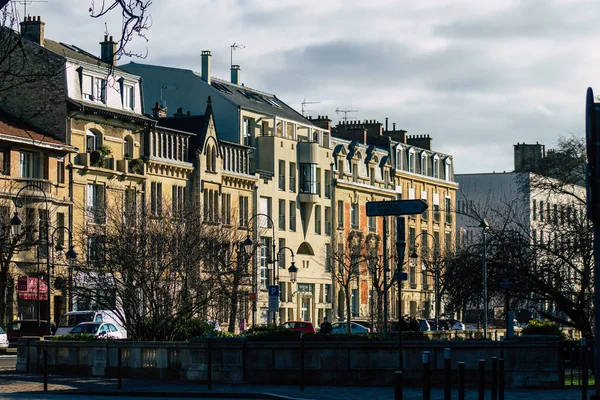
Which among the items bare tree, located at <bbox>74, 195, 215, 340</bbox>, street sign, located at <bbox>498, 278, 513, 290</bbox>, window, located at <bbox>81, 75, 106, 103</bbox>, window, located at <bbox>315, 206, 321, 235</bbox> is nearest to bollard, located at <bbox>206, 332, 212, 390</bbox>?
bare tree, located at <bbox>74, 195, 215, 340</bbox>

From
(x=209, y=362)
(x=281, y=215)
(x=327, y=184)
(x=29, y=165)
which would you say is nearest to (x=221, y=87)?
(x=281, y=215)

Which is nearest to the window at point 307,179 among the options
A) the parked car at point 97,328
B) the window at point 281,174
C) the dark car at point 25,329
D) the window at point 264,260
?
the window at point 281,174

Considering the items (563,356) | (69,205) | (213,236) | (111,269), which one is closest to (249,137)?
(69,205)

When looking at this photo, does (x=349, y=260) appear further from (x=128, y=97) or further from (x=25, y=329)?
(x=25, y=329)

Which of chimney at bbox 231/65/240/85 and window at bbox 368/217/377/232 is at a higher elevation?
chimney at bbox 231/65/240/85

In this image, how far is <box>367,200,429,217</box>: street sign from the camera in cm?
2403

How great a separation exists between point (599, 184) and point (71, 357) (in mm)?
24134

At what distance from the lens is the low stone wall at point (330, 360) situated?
28109 mm

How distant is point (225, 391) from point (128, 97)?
51656 millimetres

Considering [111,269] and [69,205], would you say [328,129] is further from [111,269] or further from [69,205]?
[111,269]

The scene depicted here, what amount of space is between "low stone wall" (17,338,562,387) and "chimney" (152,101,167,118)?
167 feet

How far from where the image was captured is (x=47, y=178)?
227ft

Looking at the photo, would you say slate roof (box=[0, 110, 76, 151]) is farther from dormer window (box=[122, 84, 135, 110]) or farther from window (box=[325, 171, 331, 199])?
window (box=[325, 171, 331, 199])

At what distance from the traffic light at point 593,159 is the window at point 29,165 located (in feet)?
190
